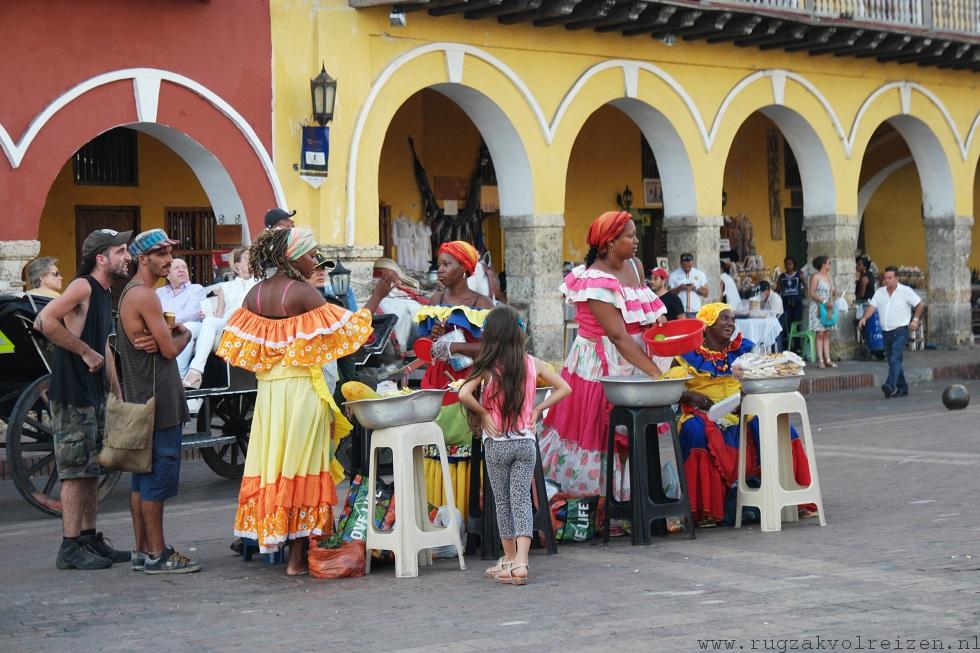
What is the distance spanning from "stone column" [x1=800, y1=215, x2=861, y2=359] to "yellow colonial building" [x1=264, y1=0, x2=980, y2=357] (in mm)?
33

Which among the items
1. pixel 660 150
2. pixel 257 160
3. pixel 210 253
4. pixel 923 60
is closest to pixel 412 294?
pixel 257 160

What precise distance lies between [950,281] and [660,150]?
6.78m

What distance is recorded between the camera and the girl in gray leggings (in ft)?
24.9

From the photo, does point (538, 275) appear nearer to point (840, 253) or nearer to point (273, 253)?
point (840, 253)

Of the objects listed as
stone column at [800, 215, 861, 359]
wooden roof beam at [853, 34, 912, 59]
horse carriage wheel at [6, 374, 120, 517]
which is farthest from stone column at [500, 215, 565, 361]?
horse carriage wheel at [6, 374, 120, 517]

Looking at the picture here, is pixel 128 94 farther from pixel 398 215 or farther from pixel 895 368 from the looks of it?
pixel 895 368

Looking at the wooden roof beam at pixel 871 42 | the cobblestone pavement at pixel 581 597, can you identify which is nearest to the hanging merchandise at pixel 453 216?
the wooden roof beam at pixel 871 42

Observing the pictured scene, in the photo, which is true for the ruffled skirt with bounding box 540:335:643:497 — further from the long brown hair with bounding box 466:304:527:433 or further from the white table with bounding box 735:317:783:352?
the white table with bounding box 735:317:783:352

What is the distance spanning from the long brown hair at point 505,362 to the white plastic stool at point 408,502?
39 cm

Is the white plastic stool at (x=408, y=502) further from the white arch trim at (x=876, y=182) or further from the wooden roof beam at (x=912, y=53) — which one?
the white arch trim at (x=876, y=182)

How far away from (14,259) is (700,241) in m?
9.64

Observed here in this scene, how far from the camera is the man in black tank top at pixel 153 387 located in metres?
7.90

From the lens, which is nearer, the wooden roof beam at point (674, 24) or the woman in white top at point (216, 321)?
the woman in white top at point (216, 321)

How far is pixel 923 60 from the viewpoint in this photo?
2336cm
